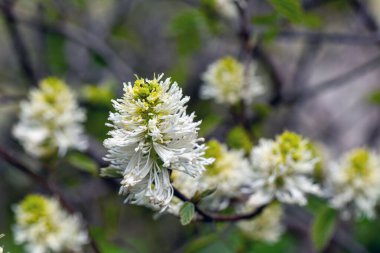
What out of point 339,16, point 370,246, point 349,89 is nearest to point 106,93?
point 370,246

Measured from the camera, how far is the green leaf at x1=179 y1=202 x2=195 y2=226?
1282 mm

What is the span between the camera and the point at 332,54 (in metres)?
4.80

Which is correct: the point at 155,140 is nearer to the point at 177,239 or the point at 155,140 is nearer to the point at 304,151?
the point at 304,151

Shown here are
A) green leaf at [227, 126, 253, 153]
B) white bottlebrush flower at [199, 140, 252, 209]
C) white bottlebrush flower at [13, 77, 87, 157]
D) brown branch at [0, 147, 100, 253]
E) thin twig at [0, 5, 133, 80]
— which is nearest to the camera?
white bottlebrush flower at [199, 140, 252, 209]

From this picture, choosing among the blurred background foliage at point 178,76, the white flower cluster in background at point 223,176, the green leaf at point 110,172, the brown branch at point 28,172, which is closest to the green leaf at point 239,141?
the blurred background foliage at point 178,76

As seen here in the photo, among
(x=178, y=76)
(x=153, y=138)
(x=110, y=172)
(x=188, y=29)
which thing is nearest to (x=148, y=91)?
(x=153, y=138)

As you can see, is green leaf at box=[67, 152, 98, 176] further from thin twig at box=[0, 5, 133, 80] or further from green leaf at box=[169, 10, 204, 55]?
green leaf at box=[169, 10, 204, 55]

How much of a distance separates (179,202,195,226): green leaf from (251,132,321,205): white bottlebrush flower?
1.26 ft

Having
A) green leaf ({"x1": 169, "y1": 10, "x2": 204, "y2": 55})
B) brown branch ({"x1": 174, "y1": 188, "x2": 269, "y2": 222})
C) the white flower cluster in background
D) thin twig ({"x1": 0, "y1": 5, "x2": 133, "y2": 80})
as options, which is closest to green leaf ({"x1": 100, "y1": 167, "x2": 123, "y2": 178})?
brown branch ({"x1": 174, "y1": 188, "x2": 269, "y2": 222})

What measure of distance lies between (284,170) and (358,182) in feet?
1.35

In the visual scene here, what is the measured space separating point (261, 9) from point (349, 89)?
1.68 m

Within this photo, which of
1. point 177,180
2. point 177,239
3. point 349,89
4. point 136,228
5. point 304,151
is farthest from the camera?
point 349,89

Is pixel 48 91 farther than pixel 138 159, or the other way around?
pixel 48 91

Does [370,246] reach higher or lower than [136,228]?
lower
